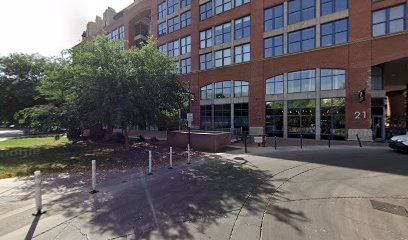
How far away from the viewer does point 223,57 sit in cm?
3047

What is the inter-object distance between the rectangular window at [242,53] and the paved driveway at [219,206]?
2131 cm

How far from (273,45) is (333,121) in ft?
36.3

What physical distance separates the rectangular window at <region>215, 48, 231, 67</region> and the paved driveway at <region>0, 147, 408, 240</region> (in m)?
22.9

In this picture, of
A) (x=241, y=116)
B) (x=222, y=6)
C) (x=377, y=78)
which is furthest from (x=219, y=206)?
(x=222, y=6)

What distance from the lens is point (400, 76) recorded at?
28.0 meters

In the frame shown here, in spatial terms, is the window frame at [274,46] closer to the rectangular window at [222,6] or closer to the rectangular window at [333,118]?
the rectangular window at [333,118]

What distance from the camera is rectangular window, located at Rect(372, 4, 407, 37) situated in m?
19.4

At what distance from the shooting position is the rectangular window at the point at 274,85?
25578mm

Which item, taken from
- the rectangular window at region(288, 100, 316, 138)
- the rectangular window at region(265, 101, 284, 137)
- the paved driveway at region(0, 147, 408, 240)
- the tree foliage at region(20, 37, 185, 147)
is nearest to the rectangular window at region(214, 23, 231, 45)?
the rectangular window at region(265, 101, 284, 137)

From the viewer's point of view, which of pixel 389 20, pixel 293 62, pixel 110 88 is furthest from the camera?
pixel 293 62

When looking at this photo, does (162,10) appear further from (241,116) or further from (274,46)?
(241,116)

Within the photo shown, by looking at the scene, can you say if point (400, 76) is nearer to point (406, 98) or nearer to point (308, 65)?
point (406, 98)

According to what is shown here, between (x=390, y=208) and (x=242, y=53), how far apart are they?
83.8 feet

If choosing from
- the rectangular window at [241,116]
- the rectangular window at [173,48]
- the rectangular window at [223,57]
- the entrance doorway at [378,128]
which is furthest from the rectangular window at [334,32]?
the rectangular window at [173,48]
